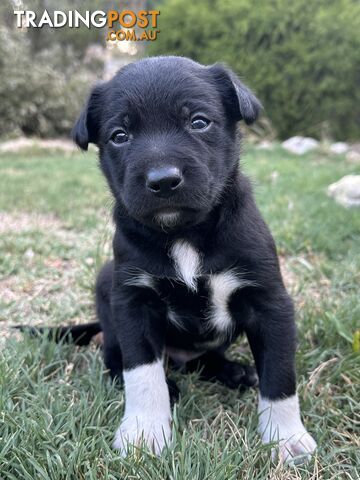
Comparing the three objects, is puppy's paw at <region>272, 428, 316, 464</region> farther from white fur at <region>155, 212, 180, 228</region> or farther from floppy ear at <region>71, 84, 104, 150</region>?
floppy ear at <region>71, 84, 104, 150</region>

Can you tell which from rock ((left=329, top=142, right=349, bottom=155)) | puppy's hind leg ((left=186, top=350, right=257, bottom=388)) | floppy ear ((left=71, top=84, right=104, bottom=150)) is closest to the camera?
floppy ear ((left=71, top=84, right=104, bottom=150))

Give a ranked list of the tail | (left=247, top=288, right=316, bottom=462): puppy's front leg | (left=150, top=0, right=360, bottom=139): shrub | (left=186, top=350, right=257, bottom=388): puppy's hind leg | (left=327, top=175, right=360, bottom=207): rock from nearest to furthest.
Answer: (left=247, top=288, right=316, bottom=462): puppy's front leg
(left=186, top=350, right=257, bottom=388): puppy's hind leg
the tail
(left=327, top=175, right=360, bottom=207): rock
(left=150, top=0, right=360, bottom=139): shrub

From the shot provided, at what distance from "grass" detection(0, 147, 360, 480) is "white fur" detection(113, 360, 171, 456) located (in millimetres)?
58

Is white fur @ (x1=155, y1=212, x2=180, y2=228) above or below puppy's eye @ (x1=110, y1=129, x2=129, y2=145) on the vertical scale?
below

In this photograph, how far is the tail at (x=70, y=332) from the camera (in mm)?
2566

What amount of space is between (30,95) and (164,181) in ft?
38.2

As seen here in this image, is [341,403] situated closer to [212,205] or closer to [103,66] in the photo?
[212,205]

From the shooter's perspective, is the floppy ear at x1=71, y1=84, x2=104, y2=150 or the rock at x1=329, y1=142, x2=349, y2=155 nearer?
the floppy ear at x1=71, y1=84, x2=104, y2=150

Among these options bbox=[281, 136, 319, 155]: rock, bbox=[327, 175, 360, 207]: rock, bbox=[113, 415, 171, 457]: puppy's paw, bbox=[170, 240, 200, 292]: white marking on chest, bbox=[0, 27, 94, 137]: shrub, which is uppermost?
bbox=[170, 240, 200, 292]: white marking on chest

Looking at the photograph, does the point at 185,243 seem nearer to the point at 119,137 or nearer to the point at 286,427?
the point at 119,137

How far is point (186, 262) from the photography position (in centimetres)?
204

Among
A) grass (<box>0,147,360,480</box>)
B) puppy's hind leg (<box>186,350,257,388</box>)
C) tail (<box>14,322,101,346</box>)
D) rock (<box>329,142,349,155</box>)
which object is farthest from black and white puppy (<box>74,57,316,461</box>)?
rock (<box>329,142,349,155</box>)

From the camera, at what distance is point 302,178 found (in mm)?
6188

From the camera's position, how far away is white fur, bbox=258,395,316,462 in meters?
1.92
